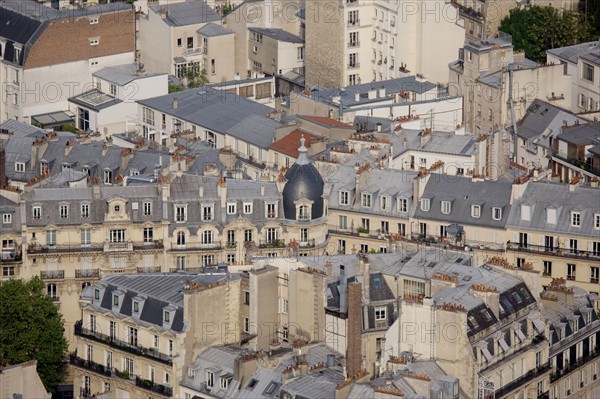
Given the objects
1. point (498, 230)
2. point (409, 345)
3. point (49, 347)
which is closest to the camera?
point (409, 345)

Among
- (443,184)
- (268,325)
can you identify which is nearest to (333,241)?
(443,184)

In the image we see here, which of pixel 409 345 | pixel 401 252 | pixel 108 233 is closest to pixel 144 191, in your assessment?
pixel 108 233

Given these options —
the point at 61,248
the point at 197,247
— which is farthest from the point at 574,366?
the point at 61,248

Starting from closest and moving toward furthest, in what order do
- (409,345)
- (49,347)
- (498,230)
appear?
(409,345)
(49,347)
(498,230)

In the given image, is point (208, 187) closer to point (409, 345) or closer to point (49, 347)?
point (49, 347)

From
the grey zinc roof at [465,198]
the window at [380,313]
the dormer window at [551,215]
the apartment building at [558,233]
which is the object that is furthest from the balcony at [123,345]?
the dormer window at [551,215]

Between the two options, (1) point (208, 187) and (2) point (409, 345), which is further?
(1) point (208, 187)

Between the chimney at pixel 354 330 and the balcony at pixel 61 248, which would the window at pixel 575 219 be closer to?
the chimney at pixel 354 330
